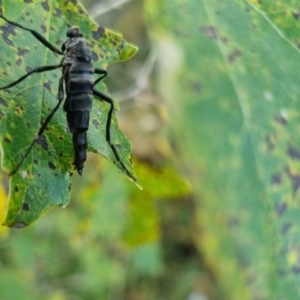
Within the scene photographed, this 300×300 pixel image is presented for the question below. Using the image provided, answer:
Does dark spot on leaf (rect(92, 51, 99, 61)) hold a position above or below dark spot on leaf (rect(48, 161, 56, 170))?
above

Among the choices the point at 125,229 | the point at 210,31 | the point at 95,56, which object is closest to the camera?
the point at 95,56

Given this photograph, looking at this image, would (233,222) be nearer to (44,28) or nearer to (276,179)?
(276,179)

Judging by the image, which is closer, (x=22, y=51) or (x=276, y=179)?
(x=22, y=51)

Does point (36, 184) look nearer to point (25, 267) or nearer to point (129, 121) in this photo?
point (129, 121)

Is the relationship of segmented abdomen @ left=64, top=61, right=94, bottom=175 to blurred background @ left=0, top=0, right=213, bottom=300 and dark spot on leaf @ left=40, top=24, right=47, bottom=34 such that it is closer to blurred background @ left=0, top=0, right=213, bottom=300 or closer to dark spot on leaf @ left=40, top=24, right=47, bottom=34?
dark spot on leaf @ left=40, top=24, right=47, bottom=34

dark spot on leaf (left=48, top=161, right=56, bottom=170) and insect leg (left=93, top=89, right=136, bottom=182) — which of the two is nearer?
dark spot on leaf (left=48, top=161, right=56, bottom=170)

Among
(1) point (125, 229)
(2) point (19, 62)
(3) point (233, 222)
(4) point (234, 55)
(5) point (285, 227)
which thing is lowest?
(1) point (125, 229)

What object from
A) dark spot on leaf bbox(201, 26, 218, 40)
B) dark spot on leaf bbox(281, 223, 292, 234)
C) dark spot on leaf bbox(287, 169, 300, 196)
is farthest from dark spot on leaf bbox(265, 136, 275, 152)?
dark spot on leaf bbox(201, 26, 218, 40)

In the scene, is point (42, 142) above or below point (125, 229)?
above

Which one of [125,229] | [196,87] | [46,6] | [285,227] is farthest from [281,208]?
[125,229]
